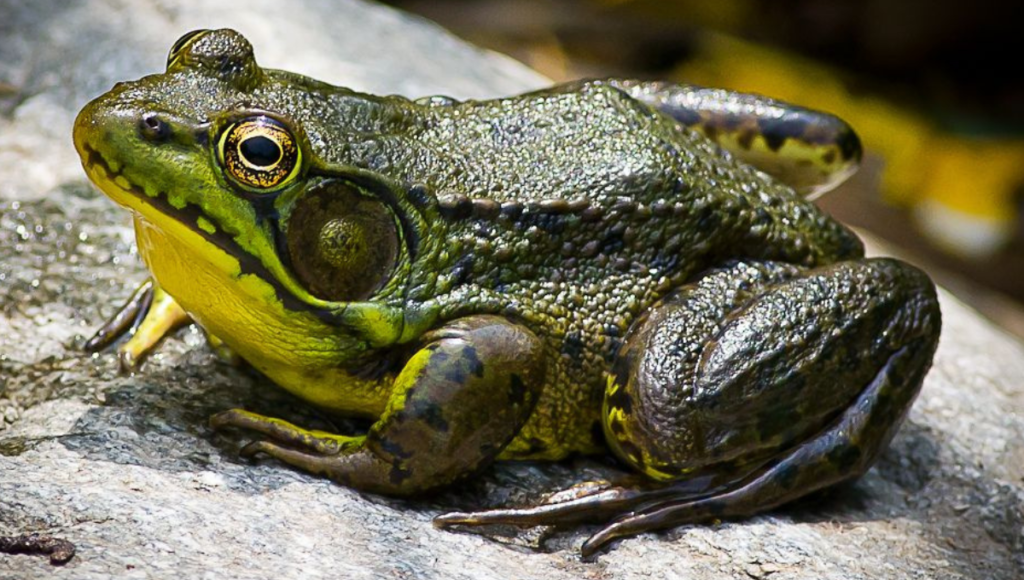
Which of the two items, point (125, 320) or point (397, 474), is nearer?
point (397, 474)

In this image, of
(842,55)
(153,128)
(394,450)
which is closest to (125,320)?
(153,128)

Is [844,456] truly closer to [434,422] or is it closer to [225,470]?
[434,422]

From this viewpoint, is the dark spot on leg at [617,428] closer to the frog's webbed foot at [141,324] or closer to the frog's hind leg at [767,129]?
the frog's hind leg at [767,129]

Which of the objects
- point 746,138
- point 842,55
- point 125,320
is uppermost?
point 842,55

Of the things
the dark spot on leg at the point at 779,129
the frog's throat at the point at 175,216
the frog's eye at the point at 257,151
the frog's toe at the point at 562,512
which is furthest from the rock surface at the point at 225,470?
the dark spot on leg at the point at 779,129

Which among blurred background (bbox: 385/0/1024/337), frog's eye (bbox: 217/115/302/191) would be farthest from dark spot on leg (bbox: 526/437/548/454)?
blurred background (bbox: 385/0/1024/337)

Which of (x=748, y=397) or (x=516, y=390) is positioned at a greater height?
(x=748, y=397)

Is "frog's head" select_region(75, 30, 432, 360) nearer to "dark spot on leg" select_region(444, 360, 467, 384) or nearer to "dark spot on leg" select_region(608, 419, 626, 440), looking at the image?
"dark spot on leg" select_region(444, 360, 467, 384)
